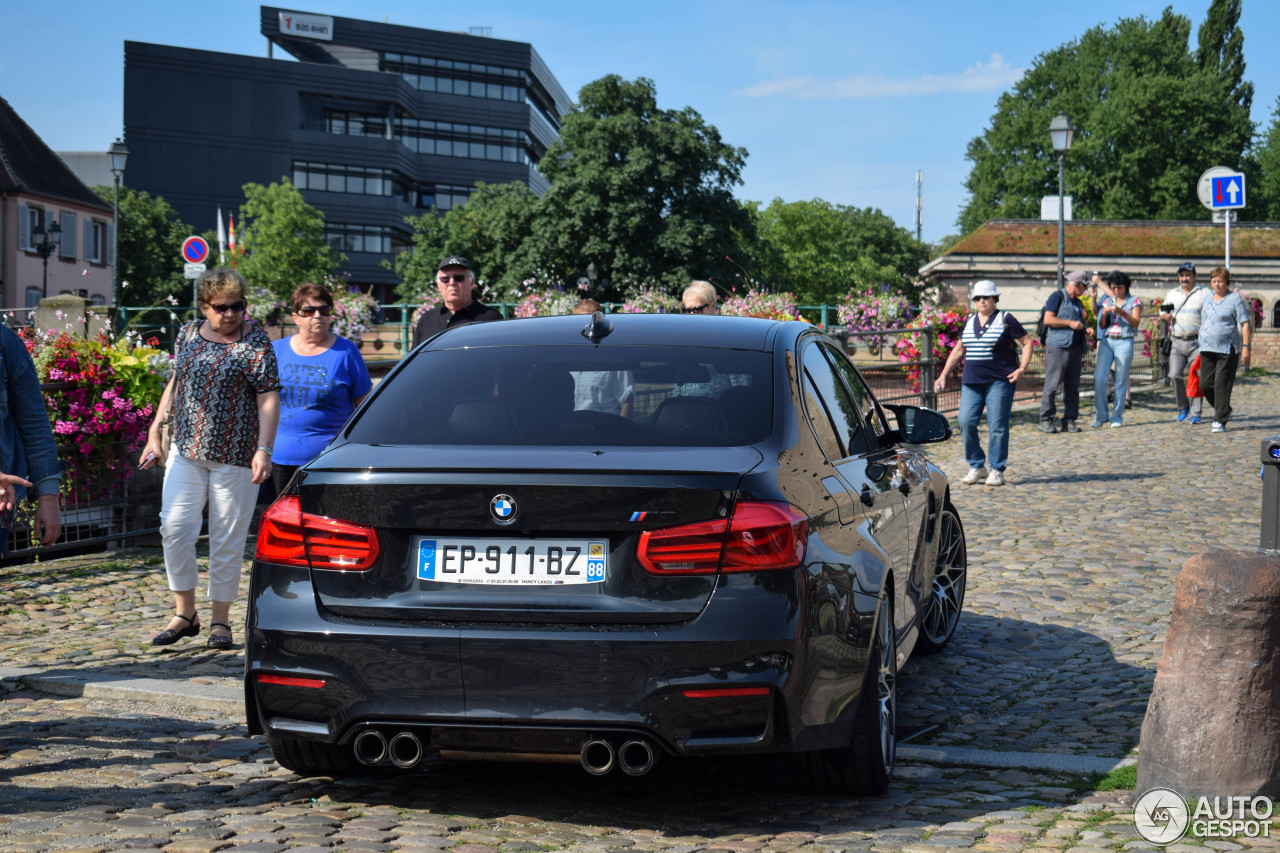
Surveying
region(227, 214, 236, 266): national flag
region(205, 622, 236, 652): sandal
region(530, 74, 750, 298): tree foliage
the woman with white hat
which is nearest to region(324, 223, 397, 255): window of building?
region(227, 214, 236, 266): national flag

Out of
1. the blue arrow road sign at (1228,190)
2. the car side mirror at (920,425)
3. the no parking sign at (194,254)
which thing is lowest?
the car side mirror at (920,425)

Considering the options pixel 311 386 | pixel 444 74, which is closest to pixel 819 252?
pixel 444 74

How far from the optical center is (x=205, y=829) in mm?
4117

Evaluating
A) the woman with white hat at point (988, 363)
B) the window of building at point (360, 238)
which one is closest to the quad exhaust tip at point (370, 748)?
the woman with white hat at point (988, 363)

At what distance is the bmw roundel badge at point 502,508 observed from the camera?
3904 mm

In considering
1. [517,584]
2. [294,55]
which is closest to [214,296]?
[517,584]

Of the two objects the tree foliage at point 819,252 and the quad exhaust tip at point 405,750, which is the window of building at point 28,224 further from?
the quad exhaust tip at point 405,750

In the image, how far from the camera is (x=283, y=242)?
226 ft

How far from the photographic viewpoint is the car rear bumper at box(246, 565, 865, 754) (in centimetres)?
382

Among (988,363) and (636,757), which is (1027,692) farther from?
(988,363)

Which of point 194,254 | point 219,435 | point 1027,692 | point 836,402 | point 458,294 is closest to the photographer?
point 836,402

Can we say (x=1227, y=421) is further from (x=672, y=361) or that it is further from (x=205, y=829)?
(x=205, y=829)

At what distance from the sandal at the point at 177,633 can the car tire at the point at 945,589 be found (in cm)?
369

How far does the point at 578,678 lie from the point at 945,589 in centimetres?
363
